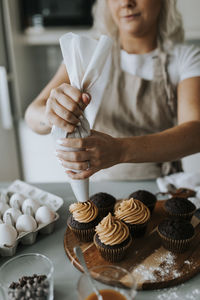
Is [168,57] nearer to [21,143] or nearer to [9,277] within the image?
[9,277]

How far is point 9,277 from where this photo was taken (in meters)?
0.78

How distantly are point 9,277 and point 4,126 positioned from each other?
1.64m

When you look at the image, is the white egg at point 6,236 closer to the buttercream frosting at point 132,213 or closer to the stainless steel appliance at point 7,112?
the buttercream frosting at point 132,213

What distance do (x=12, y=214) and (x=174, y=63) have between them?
96 centimetres

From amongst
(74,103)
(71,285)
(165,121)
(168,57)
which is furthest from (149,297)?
(168,57)

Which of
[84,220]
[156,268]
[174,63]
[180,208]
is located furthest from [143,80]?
[156,268]

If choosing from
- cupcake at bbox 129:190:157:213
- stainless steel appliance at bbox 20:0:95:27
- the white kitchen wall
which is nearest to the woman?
cupcake at bbox 129:190:157:213

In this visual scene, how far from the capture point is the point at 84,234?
3.05 ft

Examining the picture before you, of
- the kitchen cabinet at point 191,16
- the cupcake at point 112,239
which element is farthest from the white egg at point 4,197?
the kitchen cabinet at point 191,16

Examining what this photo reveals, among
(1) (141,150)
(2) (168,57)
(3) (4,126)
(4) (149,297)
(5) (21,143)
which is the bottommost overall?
(5) (21,143)

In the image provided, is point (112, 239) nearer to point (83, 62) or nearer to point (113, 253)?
point (113, 253)

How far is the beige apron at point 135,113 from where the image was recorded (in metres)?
1.47

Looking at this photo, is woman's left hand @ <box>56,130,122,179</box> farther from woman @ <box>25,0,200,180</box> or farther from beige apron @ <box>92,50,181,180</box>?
beige apron @ <box>92,50,181,180</box>

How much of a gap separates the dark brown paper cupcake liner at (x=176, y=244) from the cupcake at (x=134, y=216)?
0.08 metres
